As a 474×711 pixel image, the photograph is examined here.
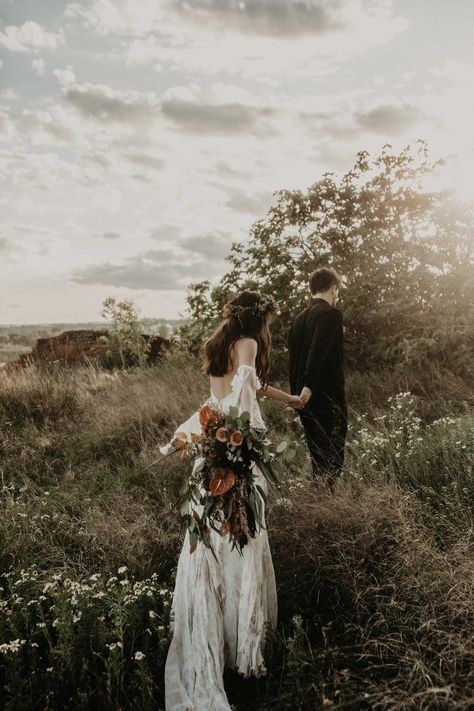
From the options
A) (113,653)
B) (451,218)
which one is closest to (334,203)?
(451,218)

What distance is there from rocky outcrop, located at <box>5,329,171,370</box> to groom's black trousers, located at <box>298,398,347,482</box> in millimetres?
10494

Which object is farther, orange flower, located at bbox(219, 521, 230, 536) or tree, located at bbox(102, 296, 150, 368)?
tree, located at bbox(102, 296, 150, 368)

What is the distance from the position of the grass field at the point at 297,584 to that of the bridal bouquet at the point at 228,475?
0.61m

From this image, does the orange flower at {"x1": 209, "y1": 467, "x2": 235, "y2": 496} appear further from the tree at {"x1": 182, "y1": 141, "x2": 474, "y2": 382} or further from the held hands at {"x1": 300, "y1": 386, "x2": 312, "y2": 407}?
the tree at {"x1": 182, "y1": 141, "x2": 474, "y2": 382}

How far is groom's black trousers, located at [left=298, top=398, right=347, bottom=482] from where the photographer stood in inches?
198

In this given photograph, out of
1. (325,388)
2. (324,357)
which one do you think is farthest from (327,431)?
(324,357)

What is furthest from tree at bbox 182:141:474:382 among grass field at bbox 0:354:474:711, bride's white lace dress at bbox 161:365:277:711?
bride's white lace dress at bbox 161:365:277:711

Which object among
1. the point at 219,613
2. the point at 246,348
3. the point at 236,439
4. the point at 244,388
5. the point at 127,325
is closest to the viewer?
the point at 236,439

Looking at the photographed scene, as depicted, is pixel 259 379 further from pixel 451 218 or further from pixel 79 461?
pixel 451 218

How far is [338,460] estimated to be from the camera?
506 cm

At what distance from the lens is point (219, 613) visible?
3.40m

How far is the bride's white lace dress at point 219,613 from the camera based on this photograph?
3.19 metres

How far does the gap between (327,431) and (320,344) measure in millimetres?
786

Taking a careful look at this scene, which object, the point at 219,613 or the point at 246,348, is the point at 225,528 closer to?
the point at 219,613
